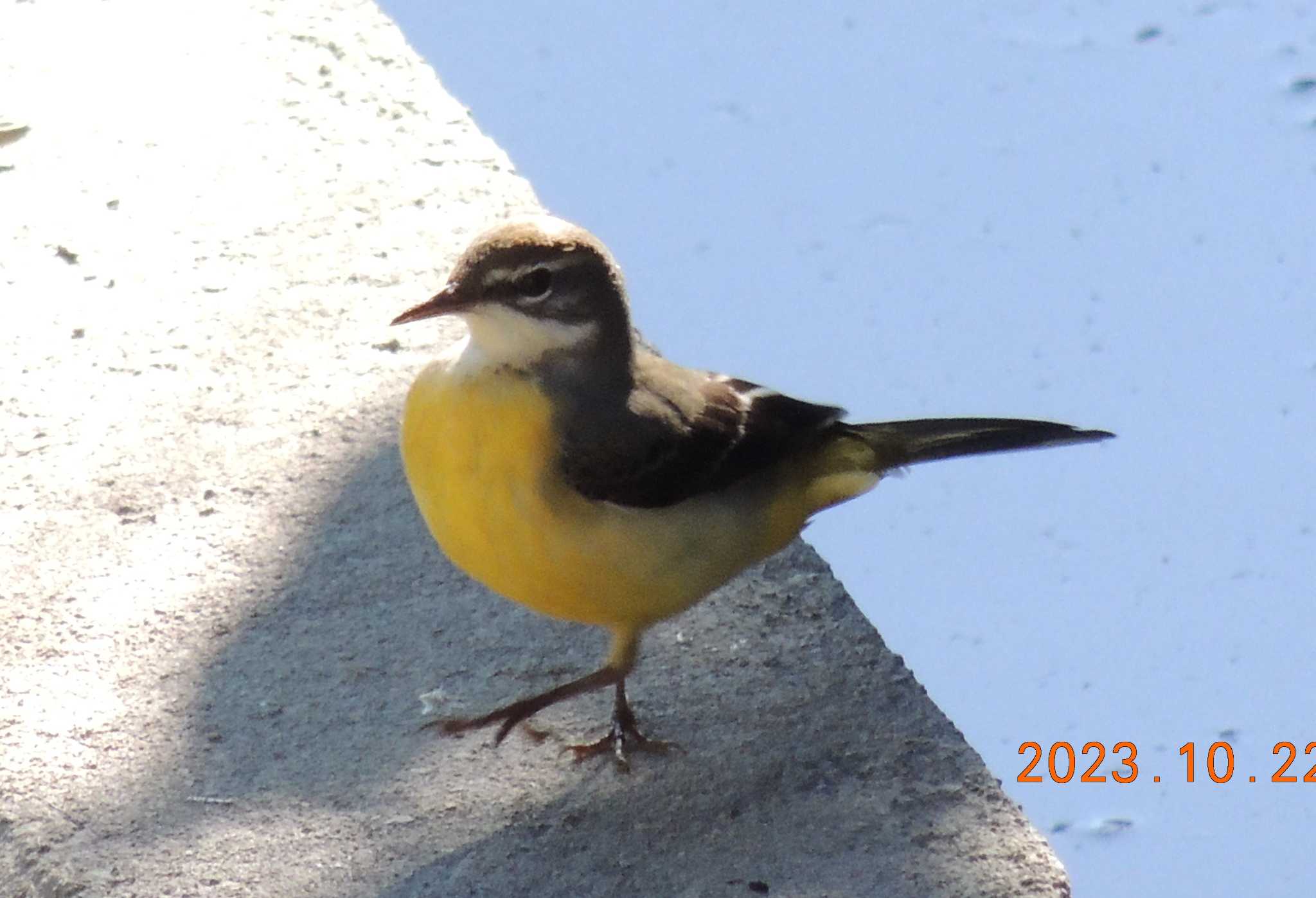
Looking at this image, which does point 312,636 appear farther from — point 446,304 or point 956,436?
point 956,436

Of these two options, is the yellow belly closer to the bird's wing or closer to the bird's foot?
the bird's wing

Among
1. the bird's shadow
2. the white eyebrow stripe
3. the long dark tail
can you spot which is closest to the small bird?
the white eyebrow stripe

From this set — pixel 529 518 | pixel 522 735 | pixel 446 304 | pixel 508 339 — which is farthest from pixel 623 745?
pixel 446 304

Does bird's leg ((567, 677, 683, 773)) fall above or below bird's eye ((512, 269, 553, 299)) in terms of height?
below

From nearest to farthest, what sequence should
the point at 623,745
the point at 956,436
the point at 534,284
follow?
the point at 534,284 < the point at 623,745 < the point at 956,436

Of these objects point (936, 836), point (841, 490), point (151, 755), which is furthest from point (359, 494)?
point (936, 836)

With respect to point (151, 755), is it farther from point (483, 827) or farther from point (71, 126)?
point (71, 126)
